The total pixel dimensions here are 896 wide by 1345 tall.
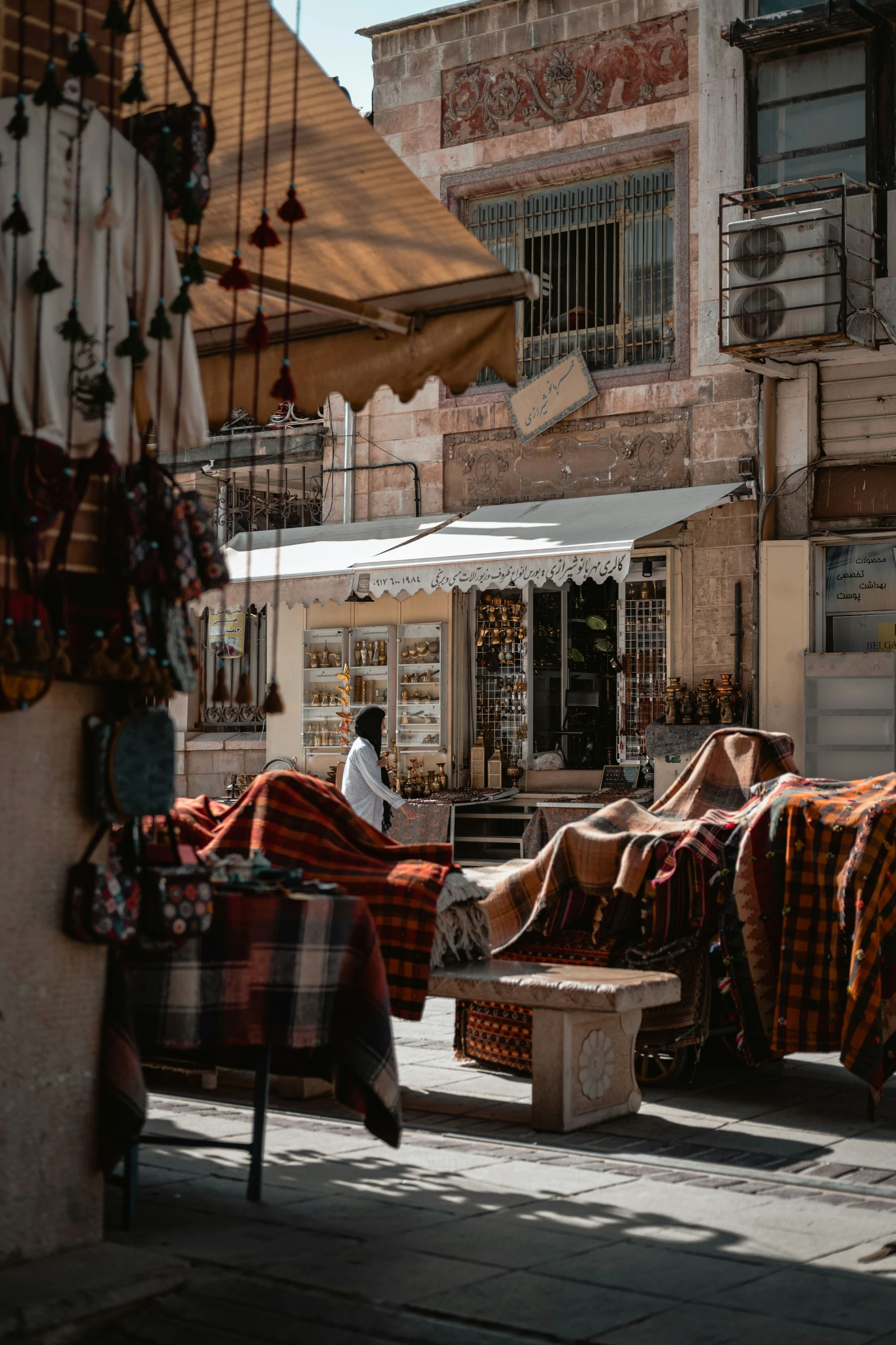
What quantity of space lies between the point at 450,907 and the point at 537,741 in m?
10.4

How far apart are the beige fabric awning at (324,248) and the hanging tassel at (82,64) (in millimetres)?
1334

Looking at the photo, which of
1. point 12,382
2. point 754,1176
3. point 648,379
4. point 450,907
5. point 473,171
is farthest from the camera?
point 473,171

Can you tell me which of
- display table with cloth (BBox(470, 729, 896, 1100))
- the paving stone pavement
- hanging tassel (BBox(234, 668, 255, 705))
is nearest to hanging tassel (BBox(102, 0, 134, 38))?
hanging tassel (BBox(234, 668, 255, 705))

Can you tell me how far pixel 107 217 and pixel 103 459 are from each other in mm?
653

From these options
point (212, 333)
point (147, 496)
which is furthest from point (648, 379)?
point (147, 496)

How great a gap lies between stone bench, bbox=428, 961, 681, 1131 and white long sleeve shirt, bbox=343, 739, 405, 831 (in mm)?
5269

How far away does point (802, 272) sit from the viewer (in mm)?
13695

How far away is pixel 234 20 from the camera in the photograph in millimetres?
5250

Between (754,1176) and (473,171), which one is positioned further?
(473,171)

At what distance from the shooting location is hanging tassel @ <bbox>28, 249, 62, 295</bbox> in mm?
3898

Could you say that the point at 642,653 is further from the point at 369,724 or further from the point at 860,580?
the point at 369,724

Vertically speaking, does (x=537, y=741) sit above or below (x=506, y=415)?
below

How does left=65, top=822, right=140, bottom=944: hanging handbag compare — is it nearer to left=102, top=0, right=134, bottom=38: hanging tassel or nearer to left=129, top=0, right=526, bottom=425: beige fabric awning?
left=129, top=0, right=526, bottom=425: beige fabric awning

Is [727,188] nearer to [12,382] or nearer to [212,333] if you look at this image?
[212,333]
